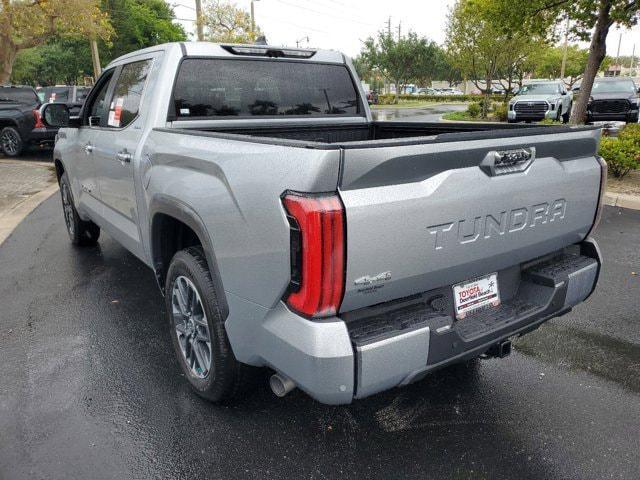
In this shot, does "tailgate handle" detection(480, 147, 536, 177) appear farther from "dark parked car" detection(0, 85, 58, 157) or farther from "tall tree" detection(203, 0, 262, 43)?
"tall tree" detection(203, 0, 262, 43)

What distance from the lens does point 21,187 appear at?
32.7 ft

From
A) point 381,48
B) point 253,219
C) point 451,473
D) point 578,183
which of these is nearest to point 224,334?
point 253,219

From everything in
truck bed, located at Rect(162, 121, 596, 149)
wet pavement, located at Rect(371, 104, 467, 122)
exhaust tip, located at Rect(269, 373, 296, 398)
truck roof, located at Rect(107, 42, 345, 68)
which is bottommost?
wet pavement, located at Rect(371, 104, 467, 122)

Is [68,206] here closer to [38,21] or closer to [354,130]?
[354,130]

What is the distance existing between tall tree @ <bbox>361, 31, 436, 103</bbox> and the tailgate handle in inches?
2035

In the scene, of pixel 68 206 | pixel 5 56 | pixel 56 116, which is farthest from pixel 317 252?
pixel 5 56

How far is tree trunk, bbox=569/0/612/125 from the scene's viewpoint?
10.9 m

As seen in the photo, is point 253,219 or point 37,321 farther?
point 37,321

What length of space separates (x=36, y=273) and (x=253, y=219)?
4098 millimetres

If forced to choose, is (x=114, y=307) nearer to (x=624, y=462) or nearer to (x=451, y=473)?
(x=451, y=473)

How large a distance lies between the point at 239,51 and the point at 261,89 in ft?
1.00

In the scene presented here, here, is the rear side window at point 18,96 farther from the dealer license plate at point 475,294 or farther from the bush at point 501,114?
the bush at point 501,114

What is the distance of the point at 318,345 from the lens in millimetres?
1960

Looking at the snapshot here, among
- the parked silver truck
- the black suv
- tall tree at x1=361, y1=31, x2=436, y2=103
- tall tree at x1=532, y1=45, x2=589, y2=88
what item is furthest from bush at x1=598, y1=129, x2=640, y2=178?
tall tree at x1=532, y1=45, x2=589, y2=88
